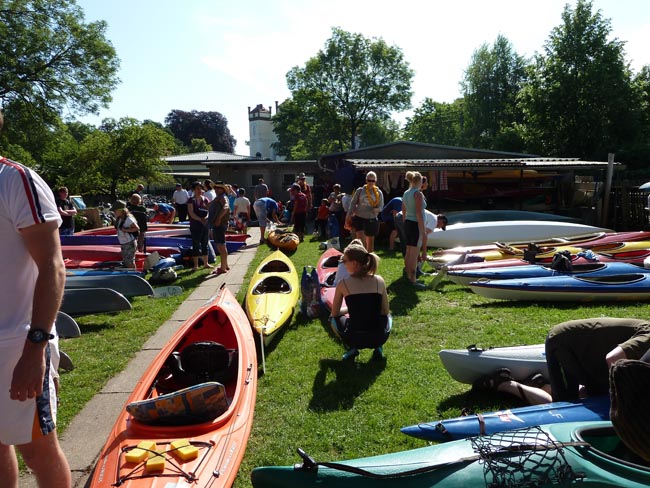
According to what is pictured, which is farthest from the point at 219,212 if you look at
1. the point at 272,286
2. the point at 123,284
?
the point at 272,286

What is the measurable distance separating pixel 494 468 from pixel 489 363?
1.84 meters

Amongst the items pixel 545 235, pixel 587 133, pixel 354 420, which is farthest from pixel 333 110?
pixel 354 420

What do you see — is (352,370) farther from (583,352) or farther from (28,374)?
(28,374)

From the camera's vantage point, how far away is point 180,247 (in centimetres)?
1127

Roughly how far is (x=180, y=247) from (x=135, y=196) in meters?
1.92

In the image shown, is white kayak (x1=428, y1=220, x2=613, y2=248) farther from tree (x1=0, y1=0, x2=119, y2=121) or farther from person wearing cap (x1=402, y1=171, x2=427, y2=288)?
tree (x1=0, y1=0, x2=119, y2=121)

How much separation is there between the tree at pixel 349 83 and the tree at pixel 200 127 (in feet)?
92.7

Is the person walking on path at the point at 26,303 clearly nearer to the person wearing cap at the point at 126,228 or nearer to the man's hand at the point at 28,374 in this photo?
the man's hand at the point at 28,374

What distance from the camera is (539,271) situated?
7.32m

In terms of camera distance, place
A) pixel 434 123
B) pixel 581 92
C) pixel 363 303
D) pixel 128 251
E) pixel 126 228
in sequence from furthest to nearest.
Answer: pixel 434 123 → pixel 581 92 → pixel 128 251 → pixel 126 228 → pixel 363 303

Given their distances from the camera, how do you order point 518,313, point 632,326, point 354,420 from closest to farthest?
point 632,326, point 354,420, point 518,313

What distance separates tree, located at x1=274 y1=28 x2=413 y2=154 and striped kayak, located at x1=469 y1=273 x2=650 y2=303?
4431 cm

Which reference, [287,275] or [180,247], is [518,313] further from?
[180,247]

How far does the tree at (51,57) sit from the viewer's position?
22.5 m
